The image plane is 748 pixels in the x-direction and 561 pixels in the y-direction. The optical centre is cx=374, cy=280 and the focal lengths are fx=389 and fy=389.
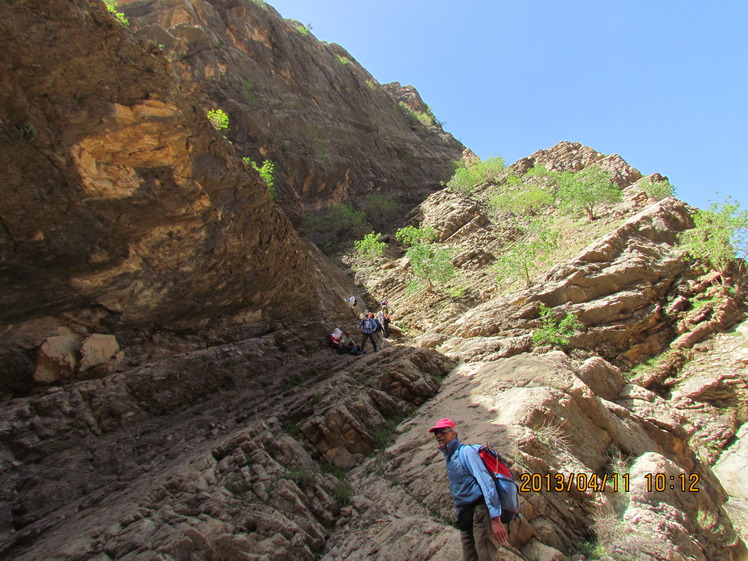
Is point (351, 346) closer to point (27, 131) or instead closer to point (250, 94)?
point (27, 131)

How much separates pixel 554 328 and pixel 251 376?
11129mm

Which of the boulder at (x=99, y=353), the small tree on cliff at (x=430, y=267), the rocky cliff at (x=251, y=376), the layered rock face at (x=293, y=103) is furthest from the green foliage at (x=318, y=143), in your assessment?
the boulder at (x=99, y=353)

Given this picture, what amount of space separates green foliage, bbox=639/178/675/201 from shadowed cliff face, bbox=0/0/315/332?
25.8 metres

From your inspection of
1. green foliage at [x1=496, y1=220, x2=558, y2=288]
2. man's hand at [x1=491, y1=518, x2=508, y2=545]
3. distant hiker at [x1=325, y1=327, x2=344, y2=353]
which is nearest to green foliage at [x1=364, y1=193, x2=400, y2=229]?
green foliage at [x1=496, y1=220, x2=558, y2=288]

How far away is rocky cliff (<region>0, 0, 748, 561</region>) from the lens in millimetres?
5539

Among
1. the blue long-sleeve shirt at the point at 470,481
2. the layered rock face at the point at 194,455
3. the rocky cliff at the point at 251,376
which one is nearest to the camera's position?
the blue long-sleeve shirt at the point at 470,481

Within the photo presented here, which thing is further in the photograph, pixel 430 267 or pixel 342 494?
pixel 430 267

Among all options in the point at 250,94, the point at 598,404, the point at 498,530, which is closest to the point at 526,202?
the point at 250,94

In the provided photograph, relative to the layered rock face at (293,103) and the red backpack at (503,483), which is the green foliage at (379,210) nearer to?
the layered rock face at (293,103)

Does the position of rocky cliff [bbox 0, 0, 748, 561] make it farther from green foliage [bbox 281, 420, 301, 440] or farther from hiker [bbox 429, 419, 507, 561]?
hiker [bbox 429, 419, 507, 561]

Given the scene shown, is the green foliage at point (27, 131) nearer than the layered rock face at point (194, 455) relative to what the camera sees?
No

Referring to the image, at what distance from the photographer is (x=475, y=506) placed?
13.0 feet
